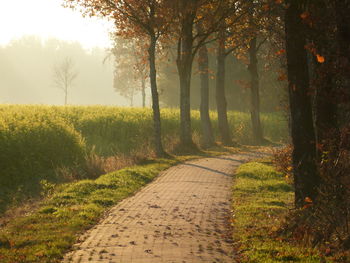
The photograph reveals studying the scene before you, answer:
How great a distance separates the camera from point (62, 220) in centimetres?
966

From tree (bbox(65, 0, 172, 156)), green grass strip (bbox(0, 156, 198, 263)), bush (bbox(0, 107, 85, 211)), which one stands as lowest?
green grass strip (bbox(0, 156, 198, 263))

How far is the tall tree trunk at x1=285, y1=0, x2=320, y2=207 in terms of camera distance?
334 inches

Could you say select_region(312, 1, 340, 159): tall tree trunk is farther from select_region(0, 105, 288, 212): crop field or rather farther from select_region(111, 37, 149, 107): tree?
select_region(111, 37, 149, 107): tree

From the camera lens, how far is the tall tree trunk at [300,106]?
8.48 m

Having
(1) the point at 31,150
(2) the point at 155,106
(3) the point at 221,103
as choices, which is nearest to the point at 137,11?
(2) the point at 155,106

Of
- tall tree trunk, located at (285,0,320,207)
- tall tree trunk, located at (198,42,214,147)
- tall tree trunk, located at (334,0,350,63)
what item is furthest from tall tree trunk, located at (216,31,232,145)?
tall tree trunk, located at (334,0,350,63)

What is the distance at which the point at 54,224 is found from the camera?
9344 mm

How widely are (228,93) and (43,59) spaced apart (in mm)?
106792

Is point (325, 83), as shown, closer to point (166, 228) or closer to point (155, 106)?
point (166, 228)

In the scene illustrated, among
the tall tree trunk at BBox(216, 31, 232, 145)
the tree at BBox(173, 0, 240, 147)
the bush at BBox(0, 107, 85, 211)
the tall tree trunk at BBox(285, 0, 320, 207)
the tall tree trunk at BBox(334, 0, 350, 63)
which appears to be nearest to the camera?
the tall tree trunk at BBox(334, 0, 350, 63)

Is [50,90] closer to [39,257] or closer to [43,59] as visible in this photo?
[43,59]

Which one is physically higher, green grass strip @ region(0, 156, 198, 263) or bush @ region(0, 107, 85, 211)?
bush @ region(0, 107, 85, 211)

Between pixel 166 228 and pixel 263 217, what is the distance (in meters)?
2.18

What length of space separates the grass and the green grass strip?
9.34 feet
